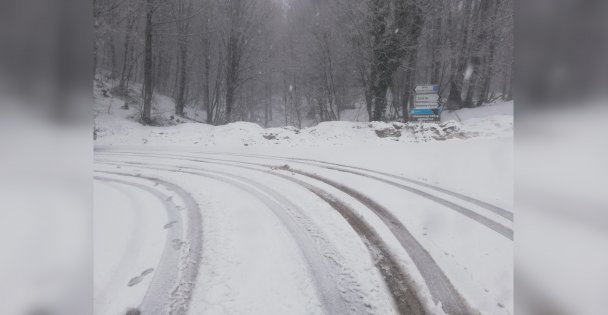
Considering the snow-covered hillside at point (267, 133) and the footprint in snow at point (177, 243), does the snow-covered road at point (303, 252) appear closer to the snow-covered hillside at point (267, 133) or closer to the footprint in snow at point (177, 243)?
the footprint in snow at point (177, 243)

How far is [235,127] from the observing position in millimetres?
10180

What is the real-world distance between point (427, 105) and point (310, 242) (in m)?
8.79

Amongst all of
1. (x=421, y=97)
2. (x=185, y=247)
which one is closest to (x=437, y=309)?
(x=185, y=247)

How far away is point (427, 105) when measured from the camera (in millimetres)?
9219

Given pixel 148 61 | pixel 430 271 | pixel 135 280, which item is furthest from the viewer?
pixel 148 61

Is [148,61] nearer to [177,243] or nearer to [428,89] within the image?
[428,89]

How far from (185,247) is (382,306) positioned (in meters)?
1.09

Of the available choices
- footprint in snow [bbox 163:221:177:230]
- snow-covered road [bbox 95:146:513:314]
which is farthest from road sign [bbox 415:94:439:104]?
footprint in snow [bbox 163:221:177:230]

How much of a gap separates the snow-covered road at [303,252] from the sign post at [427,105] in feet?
23.4

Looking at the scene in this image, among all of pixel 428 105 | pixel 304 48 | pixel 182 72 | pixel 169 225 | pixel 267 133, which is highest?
pixel 304 48

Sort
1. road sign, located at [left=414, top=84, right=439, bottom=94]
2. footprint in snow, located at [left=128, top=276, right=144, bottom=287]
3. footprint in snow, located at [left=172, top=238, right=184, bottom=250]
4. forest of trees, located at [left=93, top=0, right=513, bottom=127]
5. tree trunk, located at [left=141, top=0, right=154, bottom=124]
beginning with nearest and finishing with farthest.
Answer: footprint in snow, located at [left=128, top=276, right=144, bottom=287]
footprint in snow, located at [left=172, top=238, right=184, bottom=250]
forest of trees, located at [left=93, top=0, right=513, bottom=127]
road sign, located at [left=414, top=84, right=439, bottom=94]
tree trunk, located at [left=141, top=0, right=154, bottom=124]

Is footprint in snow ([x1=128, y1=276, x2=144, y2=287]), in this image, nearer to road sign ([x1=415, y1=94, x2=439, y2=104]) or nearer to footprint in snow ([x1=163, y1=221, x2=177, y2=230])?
footprint in snow ([x1=163, y1=221, x2=177, y2=230])

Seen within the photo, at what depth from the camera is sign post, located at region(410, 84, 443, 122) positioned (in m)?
9.05

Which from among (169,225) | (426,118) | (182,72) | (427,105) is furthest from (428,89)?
(182,72)
